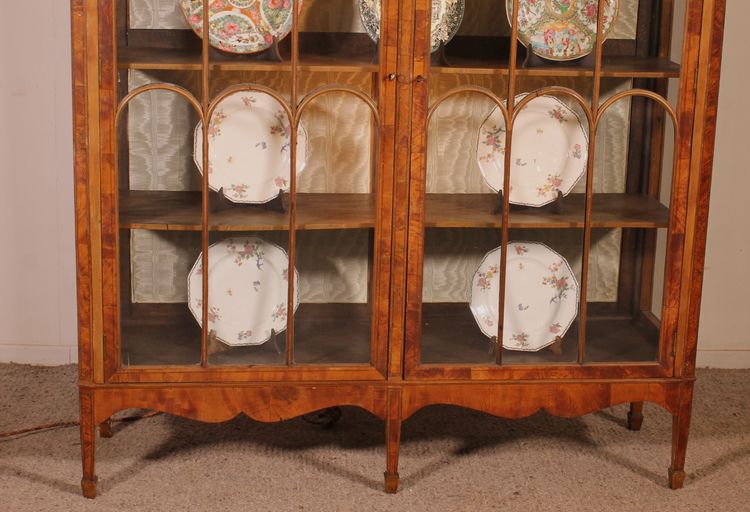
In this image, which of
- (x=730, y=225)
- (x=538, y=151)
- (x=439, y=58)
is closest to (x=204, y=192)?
(x=439, y=58)

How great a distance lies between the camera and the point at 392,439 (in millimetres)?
2088

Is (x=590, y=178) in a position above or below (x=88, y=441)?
above

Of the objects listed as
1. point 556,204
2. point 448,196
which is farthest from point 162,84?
point 556,204

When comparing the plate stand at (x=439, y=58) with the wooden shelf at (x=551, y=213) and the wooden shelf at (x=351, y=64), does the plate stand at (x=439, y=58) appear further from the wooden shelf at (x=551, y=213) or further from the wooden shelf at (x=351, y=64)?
the wooden shelf at (x=551, y=213)

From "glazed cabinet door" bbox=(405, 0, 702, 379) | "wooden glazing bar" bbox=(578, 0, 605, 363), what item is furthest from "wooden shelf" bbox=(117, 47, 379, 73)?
"wooden glazing bar" bbox=(578, 0, 605, 363)

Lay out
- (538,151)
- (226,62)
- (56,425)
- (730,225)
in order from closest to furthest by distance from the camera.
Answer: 1. (226,62)
2. (538,151)
3. (56,425)
4. (730,225)

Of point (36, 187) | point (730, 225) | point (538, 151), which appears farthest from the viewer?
point (730, 225)

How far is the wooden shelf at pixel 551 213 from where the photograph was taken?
2.01 m

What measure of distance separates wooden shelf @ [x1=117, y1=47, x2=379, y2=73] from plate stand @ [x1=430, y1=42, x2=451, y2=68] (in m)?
0.10

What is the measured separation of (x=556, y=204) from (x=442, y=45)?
36 centimetres

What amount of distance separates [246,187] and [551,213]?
55 cm

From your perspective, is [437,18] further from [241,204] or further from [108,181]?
[108,181]

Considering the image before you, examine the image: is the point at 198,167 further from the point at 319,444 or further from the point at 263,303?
the point at 319,444

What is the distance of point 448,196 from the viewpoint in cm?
201
